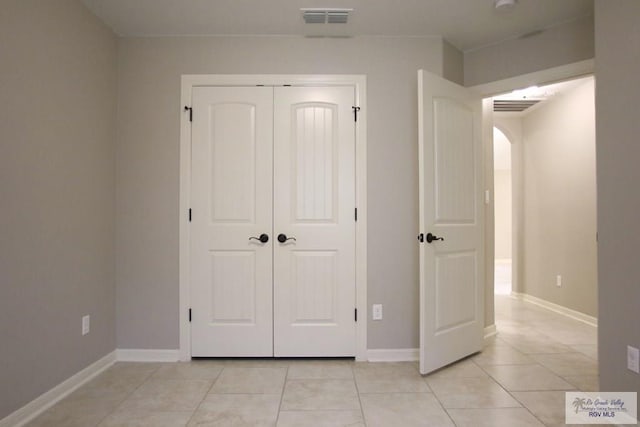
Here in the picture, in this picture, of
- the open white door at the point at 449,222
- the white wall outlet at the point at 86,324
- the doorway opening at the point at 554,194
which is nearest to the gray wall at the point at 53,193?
the white wall outlet at the point at 86,324

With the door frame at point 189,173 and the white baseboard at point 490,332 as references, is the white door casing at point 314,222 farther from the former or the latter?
the white baseboard at point 490,332

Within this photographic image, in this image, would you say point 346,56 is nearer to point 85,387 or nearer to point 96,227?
point 96,227

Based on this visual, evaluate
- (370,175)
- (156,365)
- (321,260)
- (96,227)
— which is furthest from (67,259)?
(370,175)

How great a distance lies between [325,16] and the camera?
2.57 meters

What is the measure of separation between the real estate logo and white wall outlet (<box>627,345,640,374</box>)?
0.41ft

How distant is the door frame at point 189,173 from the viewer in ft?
9.20

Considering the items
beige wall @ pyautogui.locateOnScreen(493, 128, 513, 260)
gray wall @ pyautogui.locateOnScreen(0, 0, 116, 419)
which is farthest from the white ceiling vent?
beige wall @ pyautogui.locateOnScreen(493, 128, 513, 260)

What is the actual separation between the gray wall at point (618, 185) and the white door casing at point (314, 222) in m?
1.55

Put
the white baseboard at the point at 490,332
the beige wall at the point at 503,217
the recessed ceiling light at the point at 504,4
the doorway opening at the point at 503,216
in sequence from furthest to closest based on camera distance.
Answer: the beige wall at the point at 503,217 < the doorway opening at the point at 503,216 < the white baseboard at the point at 490,332 < the recessed ceiling light at the point at 504,4

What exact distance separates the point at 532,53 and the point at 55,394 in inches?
158

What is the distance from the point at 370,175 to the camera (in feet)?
9.28

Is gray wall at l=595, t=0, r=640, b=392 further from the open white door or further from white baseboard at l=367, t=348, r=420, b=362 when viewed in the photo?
white baseboard at l=367, t=348, r=420, b=362

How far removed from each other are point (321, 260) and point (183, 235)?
1.09m

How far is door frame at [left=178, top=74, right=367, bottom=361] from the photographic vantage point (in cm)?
280
